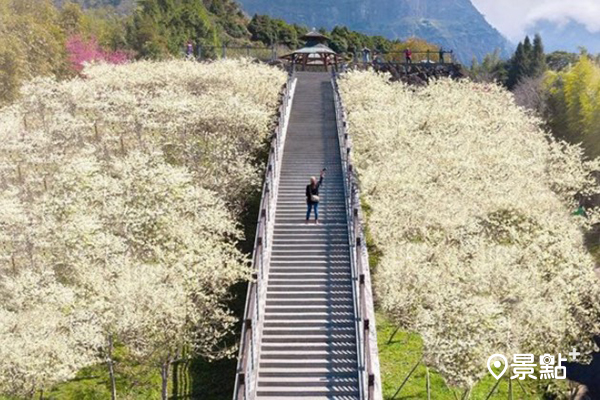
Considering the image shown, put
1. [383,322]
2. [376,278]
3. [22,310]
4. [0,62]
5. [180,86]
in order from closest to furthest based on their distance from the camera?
1. [22,310]
2. [376,278]
3. [383,322]
4. [0,62]
5. [180,86]

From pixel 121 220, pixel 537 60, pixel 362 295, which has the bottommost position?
pixel 362 295

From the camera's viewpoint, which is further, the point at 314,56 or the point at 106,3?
the point at 106,3

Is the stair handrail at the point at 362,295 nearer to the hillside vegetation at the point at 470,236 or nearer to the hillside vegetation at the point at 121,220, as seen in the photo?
the hillside vegetation at the point at 470,236

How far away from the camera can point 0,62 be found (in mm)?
41062

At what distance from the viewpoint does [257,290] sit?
20.6 metres

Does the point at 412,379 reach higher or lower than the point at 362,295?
lower

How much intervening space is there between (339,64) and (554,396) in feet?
138

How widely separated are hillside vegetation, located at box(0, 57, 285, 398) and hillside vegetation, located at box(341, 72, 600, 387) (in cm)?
673

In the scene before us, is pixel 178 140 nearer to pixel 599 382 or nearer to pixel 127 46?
pixel 599 382

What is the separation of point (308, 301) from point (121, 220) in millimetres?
8896

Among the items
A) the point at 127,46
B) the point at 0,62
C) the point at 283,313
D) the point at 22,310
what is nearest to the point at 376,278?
the point at 283,313
